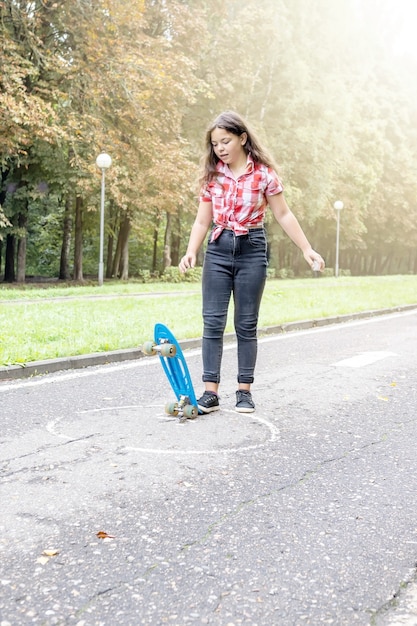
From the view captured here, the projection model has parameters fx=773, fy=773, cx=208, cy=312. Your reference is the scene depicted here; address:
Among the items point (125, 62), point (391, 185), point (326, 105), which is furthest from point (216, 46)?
point (391, 185)

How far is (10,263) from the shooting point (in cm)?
3012

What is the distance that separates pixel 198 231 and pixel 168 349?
108 centimetres

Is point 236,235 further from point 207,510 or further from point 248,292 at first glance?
point 207,510

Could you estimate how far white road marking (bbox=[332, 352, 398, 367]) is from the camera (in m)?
7.93

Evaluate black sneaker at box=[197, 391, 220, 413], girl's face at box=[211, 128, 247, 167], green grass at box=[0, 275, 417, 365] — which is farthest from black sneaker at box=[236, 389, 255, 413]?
green grass at box=[0, 275, 417, 365]

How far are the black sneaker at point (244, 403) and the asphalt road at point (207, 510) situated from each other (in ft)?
0.27

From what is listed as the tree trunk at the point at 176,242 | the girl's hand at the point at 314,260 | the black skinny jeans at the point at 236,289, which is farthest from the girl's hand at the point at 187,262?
the tree trunk at the point at 176,242

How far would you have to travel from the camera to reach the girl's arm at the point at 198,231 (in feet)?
17.1

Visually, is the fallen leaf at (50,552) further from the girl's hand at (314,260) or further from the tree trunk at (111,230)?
the tree trunk at (111,230)

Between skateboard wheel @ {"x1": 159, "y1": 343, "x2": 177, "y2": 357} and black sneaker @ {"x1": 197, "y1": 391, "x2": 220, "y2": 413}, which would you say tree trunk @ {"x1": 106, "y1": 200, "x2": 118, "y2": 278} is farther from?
skateboard wheel @ {"x1": 159, "y1": 343, "x2": 177, "y2": 357}

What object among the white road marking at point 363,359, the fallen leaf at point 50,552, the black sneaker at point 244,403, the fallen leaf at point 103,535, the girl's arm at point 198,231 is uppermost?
the girl's arm at point 198,231

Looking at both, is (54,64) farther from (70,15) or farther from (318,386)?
(318,386)

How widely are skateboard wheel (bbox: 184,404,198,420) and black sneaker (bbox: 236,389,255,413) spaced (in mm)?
416

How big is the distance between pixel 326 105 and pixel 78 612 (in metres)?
36.9
